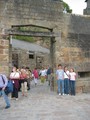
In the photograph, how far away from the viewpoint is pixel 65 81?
17.4 meters

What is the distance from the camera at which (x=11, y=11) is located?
17.9 metres

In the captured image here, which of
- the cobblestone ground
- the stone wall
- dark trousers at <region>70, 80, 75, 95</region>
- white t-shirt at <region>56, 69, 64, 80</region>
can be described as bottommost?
the cobblestone ground

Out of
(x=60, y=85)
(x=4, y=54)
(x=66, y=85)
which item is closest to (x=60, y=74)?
(x=60, y=85)

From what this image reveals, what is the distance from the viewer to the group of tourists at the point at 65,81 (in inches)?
667

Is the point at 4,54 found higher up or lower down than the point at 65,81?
higher up

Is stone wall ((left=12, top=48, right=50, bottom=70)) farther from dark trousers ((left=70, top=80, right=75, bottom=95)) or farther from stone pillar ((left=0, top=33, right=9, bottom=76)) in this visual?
dark trousers ((left=70, top=80, right=75, bottom=95))

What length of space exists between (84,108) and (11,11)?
313 inches

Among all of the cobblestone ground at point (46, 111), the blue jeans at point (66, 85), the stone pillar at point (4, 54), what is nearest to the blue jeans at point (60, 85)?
the blue jeans at point (66, 85)

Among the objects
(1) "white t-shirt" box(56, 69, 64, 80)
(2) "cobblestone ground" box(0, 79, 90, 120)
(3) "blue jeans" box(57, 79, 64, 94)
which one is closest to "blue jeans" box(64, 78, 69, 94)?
(3) "blue jeans" box(57, 79, 64, 94)

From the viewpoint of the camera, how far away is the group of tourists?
16938 mm

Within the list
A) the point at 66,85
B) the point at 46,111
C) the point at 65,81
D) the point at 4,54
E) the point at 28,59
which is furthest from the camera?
the point at 28,59

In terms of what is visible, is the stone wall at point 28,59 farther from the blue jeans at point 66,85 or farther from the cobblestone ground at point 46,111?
the cobblestone ground at point 46,111

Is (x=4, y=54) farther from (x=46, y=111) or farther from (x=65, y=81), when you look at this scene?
(x=46, y=111)

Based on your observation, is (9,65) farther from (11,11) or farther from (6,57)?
(11,11)
